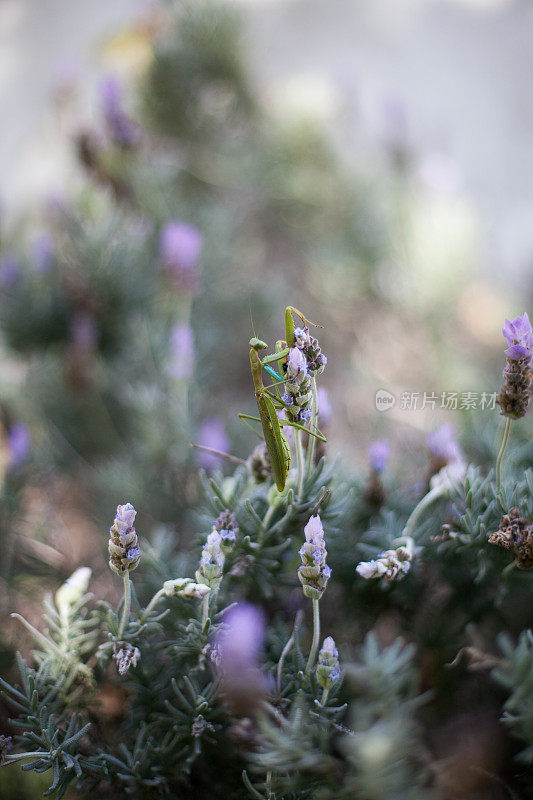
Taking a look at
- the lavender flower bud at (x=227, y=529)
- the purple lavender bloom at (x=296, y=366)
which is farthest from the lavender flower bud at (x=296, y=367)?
the lavender flower bud at (x=227, y=529)

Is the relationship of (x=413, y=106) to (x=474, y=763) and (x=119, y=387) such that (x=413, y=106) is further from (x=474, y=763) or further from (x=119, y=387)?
(x=474, y=763)

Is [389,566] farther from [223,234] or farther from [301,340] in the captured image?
[223,234]

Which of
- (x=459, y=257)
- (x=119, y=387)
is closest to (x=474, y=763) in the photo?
(x=119, y=387)

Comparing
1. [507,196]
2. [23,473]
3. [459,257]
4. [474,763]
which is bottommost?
[474,763]

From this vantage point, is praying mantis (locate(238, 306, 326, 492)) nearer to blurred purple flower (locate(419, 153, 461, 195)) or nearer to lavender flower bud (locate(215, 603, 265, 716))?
lavender flower bud (locate(215, 603, 265, 716))

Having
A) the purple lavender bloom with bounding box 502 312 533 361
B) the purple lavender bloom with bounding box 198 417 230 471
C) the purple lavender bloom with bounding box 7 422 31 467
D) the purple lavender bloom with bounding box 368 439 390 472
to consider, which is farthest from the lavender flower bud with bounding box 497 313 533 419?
the purple lavender bloom with bounding box 7 422 31 467

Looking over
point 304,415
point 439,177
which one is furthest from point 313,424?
point 439,177
